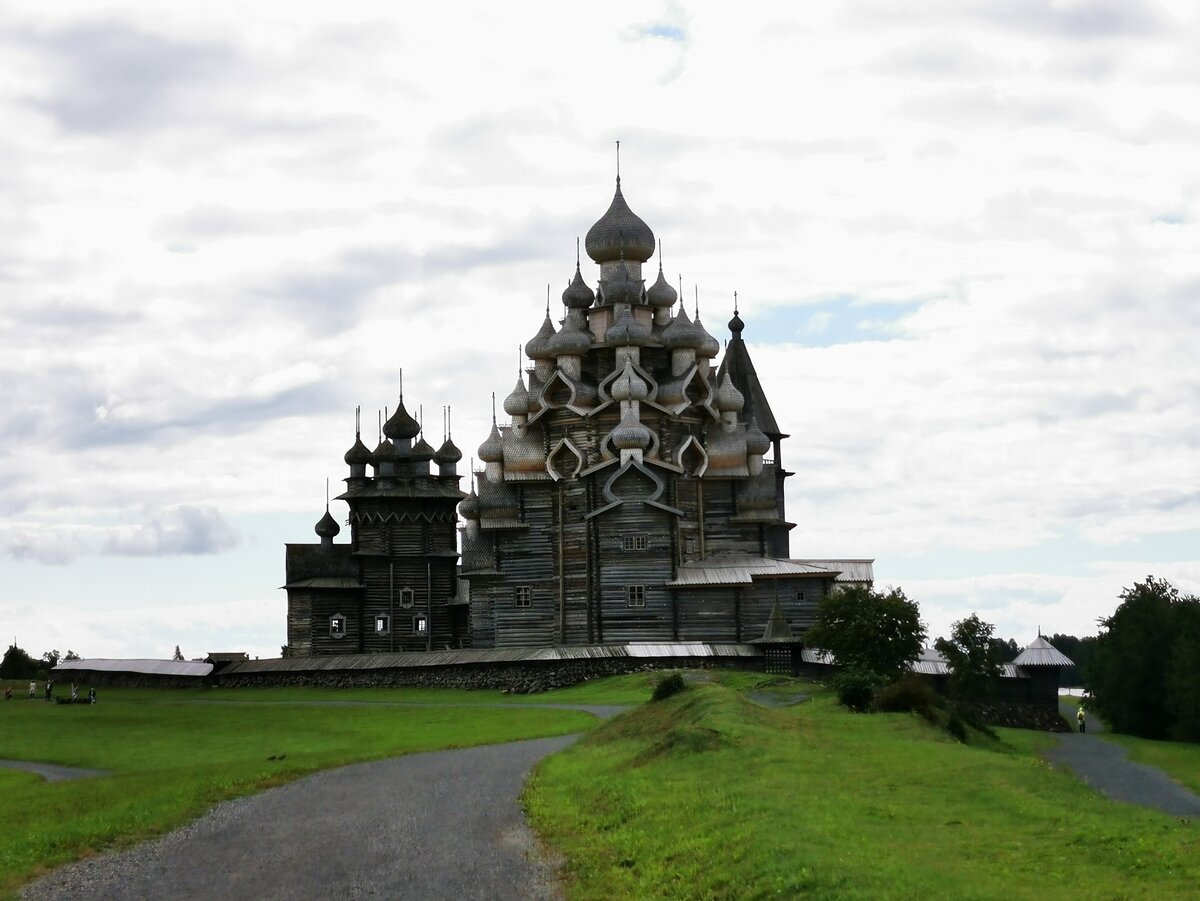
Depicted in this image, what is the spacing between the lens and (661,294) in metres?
78.2

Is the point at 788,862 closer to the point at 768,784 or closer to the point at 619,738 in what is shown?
the point at 768,784

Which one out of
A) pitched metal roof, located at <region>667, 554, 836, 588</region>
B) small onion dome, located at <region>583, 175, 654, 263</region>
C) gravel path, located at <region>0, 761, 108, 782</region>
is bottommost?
gravel path, located at <region>0, 761, 108, 782</region>

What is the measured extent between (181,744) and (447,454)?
148 feet

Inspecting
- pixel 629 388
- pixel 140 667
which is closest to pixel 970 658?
pixel 629 388

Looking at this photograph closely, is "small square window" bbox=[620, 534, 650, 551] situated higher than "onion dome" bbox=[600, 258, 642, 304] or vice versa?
"onion dome" bbox=[600, 258, 642, 304]

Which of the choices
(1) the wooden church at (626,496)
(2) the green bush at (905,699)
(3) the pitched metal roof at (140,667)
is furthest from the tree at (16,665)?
(2) the green bush at (905,699)

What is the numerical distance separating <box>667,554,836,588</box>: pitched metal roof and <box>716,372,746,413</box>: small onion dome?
833 cm

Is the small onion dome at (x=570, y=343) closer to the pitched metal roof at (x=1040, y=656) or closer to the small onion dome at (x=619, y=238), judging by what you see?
the small onion dome at (x=619, y=238)

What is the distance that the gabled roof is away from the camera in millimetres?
85250

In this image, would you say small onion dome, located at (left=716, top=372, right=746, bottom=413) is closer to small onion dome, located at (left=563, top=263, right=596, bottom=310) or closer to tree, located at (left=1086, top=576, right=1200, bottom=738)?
small onion dome, located at (left=563, top=263, right=596, bottom=310)

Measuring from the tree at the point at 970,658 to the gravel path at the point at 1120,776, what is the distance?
15.2 feet

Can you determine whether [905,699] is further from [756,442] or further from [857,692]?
[756,442]

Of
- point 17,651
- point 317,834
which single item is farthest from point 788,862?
point 17,651

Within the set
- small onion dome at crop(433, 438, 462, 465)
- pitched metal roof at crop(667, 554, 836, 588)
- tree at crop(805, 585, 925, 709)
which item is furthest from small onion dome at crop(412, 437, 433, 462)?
tree at crop(805, 585, 925, 709)
